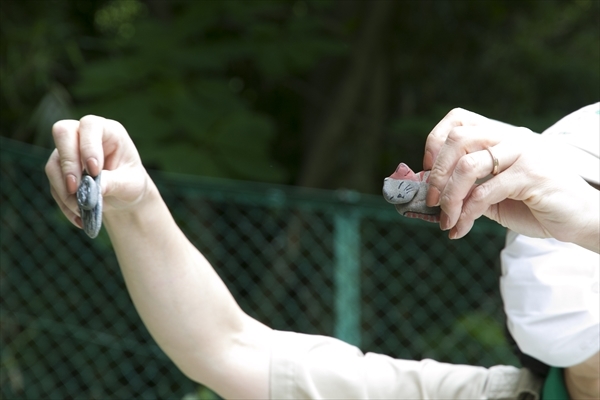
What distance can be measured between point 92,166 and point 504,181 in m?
0.57

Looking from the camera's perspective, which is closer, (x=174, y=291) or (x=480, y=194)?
(x=480, y=194)

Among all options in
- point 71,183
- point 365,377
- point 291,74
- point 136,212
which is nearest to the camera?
point 71,183

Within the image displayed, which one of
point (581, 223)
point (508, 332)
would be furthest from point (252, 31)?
point (581, 223)

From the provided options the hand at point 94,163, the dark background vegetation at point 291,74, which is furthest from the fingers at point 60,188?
the dark background vegetation at point 291,74

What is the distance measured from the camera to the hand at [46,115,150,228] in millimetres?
1117

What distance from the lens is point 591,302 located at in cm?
137

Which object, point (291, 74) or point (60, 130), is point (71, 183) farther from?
point (291, 74)

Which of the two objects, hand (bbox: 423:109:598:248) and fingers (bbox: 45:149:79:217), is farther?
fingers (bbox: 45:149:79:217)

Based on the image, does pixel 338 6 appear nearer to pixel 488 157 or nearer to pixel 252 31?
pixel 252 31

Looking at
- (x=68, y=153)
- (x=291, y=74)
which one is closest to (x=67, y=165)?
(x=68, y=153)

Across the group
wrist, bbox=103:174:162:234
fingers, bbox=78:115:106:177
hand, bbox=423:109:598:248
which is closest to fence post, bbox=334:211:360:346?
wrist, bbox=103:174:162:234

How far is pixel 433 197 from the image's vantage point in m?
0.96

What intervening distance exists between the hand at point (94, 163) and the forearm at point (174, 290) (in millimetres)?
74

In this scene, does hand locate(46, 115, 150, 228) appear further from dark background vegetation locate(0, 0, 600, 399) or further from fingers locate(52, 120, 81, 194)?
dark background vegetation locate(0, 0, 600, 399)
